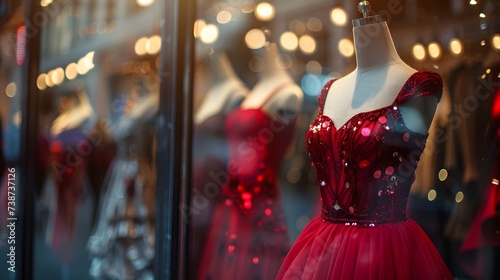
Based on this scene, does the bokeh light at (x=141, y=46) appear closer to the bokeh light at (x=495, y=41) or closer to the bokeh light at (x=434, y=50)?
the bokeh light at (x=434, y=50)

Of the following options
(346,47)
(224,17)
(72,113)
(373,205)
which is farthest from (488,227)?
(72,113)

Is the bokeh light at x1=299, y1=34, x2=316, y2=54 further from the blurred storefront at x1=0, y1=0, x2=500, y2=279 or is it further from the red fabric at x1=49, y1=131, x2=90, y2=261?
the red fabric at x1=49, y1=131, x2=90, y2=261

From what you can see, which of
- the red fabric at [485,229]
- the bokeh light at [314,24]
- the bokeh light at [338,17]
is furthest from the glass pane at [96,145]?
the red fabric at [485,229]

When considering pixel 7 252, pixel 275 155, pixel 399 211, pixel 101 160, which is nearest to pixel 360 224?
pixel 399 211

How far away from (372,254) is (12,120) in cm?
213

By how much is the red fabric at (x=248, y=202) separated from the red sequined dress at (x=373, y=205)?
23.9 inches

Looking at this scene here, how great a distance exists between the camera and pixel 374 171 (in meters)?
1.62

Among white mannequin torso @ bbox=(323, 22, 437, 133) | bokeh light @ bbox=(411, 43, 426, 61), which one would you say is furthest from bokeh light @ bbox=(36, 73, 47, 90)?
Result: bokeh light @ bbox=(411, 43, 426, 61)

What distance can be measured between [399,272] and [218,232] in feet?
3.35

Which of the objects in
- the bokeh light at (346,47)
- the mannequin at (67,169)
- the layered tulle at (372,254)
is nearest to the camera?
the layered tulle at (372,254)

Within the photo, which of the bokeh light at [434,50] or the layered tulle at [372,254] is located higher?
the bokeh light at [434,50]

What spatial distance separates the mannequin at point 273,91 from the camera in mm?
2310

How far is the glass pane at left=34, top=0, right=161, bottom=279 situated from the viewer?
298 cm

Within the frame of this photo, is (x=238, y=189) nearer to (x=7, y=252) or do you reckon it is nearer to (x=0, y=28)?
(x=7, y=252)
